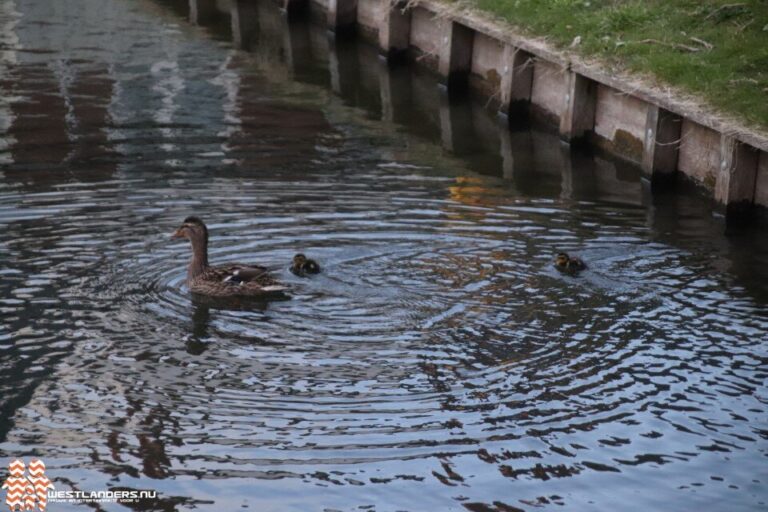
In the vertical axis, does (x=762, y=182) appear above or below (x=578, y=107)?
below

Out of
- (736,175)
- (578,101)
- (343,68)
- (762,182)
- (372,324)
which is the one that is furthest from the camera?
(343,68)

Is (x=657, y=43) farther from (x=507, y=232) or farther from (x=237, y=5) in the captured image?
(x=237, y=5)

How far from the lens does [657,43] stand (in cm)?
1933

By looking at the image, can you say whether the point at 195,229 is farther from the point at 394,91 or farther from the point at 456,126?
the point at 394,91

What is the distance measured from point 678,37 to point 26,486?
42.0 feet

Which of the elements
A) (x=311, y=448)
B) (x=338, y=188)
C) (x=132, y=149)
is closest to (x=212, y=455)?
(x=311, y=448)

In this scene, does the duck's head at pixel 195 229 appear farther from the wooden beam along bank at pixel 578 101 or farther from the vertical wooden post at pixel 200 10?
the vertical wooden post at pixel 200 10

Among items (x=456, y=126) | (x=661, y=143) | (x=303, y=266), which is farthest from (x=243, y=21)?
(x=303, y=266)

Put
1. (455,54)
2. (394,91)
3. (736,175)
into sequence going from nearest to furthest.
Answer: (736,175) < (455,54) < (394,91)

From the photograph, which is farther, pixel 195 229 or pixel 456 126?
pixel 456 126

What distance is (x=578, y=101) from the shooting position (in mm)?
19781

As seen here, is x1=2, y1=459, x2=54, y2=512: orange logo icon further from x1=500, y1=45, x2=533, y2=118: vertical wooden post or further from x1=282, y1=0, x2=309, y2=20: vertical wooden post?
x1=282, y1=0, x2=309, y2=20: vertical wooden post

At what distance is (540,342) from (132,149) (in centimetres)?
902

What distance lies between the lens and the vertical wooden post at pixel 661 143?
17.8 metres
